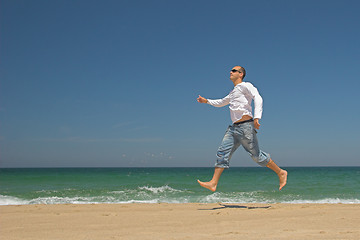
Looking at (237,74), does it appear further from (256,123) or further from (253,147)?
(253,147)

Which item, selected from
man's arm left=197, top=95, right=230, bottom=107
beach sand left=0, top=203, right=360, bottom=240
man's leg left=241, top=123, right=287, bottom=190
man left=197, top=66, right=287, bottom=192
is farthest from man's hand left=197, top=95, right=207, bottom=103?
beach sand left=0, top=203, right=360, bottom=240

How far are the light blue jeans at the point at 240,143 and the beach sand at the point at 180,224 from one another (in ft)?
2.49

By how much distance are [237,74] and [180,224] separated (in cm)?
228

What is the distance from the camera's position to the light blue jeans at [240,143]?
4.62 meters

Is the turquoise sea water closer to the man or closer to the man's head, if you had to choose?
the man

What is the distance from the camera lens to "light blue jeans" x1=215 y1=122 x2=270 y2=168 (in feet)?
15.2

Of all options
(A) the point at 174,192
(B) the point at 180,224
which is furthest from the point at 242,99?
(A) the point at 174,192

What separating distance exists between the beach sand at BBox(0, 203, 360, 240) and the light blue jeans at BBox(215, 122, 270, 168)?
2.49 ft

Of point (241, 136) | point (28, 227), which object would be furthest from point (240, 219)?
point (28, 227)

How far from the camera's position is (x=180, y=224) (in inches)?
159

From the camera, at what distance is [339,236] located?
3.12m

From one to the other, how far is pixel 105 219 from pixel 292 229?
238cm

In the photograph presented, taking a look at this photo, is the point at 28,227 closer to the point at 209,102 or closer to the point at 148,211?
the point at 148,211

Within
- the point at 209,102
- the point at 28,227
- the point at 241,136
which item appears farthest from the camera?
the point at 209,102
